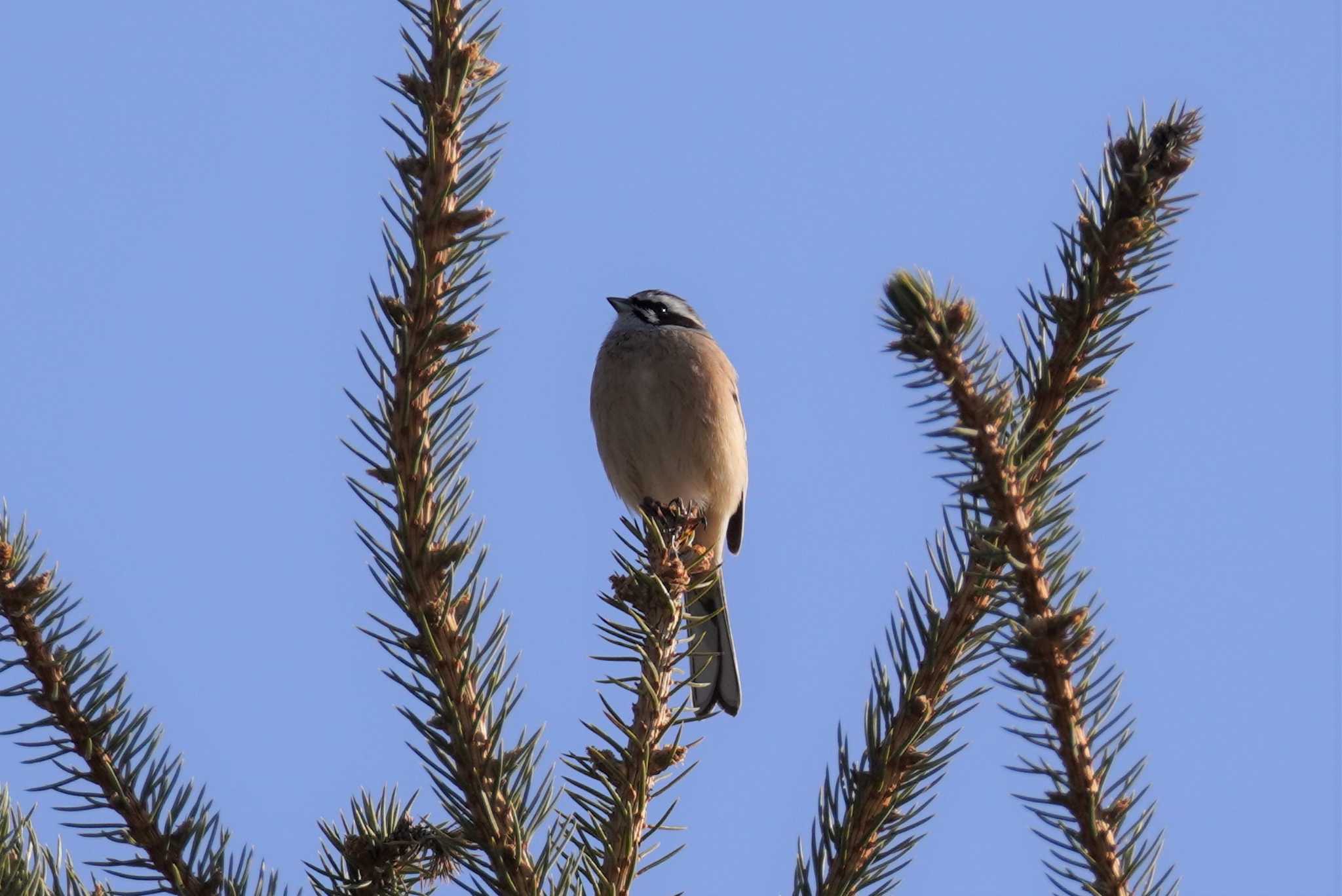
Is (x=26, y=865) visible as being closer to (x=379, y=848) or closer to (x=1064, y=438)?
(x=379, y=848)

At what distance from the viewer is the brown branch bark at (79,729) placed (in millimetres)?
2363

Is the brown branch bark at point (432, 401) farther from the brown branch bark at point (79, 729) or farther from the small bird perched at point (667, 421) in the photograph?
the small bird perched at point (667, 421)

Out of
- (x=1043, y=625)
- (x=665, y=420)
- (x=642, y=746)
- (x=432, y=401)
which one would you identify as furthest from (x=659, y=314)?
(x=1043, y=625)

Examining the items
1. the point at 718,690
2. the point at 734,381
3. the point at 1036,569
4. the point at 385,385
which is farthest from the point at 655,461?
the point at 1036,569

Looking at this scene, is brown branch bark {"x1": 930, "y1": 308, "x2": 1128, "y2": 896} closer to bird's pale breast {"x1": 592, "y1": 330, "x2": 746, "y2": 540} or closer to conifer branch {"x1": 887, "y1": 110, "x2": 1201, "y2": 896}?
conifer branch {"x1": 887, "y1": 110, "x2": 1201, "y2": 896}

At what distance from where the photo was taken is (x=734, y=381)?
7785 mm

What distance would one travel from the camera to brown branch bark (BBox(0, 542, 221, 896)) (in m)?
2.36

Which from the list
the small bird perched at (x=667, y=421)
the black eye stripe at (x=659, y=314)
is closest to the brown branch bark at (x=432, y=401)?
the small bird perched at (x=667, y=421)

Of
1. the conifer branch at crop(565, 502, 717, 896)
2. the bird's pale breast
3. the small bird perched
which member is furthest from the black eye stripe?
the conifer branch at crop(565, 502, 717, 896)

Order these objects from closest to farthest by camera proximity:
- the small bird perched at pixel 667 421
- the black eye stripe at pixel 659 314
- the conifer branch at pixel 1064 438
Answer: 1. the conifer branch at pixel 1064 438
2. the small bird perched at pixel 667 421
3. the black eye stripe at pixel 659 314

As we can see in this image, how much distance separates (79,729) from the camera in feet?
7.86


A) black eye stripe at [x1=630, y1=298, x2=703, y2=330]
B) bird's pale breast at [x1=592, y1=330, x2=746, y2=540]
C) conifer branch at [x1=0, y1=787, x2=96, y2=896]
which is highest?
black eye stripe at [x1=630, y1=298, x2=703, y2=330]

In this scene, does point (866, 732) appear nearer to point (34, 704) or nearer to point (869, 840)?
point (869, 840)

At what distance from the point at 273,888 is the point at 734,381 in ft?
18.6
